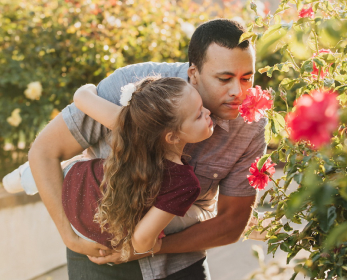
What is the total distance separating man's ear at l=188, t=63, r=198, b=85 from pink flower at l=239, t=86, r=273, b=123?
53 cm

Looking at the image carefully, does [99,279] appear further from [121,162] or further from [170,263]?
[121,162]

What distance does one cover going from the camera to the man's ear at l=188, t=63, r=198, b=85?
1920 mm

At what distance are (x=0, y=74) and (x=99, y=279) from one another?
2.29m

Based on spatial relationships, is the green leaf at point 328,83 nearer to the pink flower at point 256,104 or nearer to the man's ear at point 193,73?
the pink flower at point 256,104

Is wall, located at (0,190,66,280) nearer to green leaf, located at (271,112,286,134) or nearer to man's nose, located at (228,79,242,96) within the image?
man's nose, located at (228,79,242,96)

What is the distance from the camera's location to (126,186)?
1.59m

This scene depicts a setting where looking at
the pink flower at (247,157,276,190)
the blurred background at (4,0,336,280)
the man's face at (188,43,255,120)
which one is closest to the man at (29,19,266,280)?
the man's face at (188,43,255,120)

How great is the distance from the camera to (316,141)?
0.60 metres

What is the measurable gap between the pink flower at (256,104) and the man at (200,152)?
343 mm

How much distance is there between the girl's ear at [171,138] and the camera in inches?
63.3

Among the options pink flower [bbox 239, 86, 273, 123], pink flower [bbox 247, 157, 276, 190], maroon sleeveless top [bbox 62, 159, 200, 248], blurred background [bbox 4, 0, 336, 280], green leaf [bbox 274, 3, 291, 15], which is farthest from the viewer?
blurred background [bbox 4, 0, 336, 280]

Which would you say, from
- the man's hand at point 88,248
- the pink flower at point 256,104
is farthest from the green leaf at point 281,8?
the man's hand at point 88,248

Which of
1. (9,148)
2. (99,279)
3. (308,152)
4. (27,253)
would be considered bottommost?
Answer: (27,253)

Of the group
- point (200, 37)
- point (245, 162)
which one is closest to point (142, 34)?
point (200, 37)
